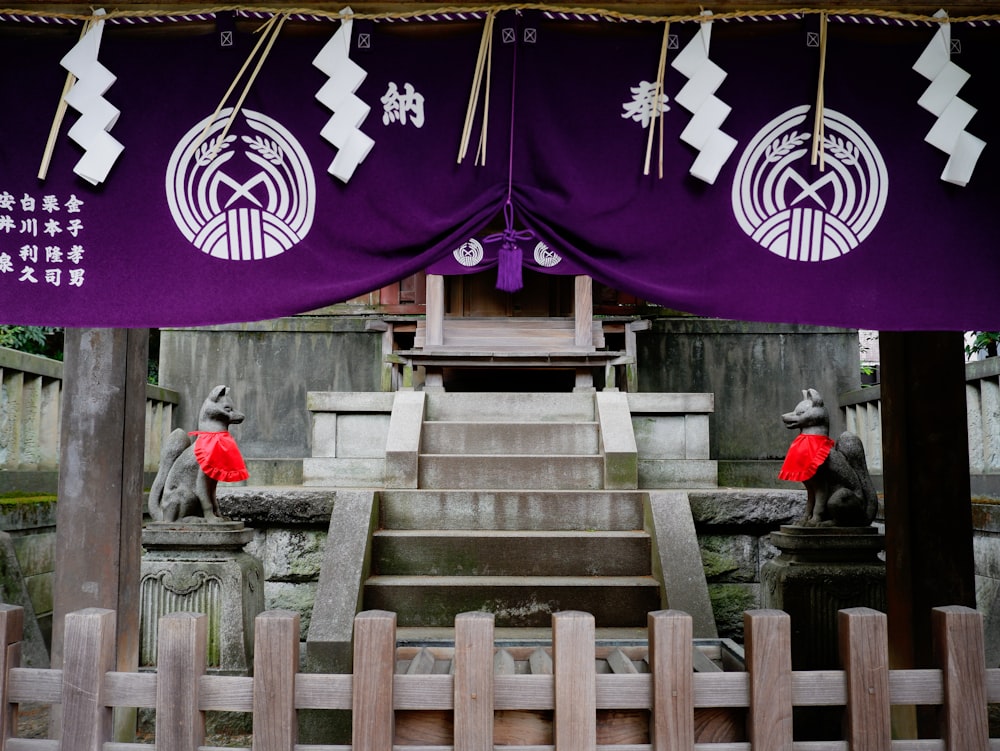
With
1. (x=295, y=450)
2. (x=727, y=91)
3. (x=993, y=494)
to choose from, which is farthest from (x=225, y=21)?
(x=295, y=450)

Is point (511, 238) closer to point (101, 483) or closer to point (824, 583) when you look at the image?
point (101, 483)

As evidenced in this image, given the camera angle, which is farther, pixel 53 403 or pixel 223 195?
pixel 53 403

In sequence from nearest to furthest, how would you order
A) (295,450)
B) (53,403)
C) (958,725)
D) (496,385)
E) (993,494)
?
(958,725) < (993,494) < (53,403) < (295,450) < (496,385)

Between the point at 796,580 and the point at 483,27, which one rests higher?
the point at 483,27

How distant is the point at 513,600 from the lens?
18.5 feet

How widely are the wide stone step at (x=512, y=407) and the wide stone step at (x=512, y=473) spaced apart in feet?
4.56

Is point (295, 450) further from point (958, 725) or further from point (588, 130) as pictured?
point (958, 725)

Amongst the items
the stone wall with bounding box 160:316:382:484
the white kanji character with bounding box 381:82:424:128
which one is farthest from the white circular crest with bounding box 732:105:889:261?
the stone wall with bounding box 160:316:382:484

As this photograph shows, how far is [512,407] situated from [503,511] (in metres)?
2.28

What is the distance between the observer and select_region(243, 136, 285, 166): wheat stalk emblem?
3027 mm

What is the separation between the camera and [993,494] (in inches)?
246

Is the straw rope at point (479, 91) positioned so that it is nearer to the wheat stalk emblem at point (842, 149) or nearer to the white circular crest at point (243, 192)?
the white circular crest at point (243, 192)

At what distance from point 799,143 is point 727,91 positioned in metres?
0.34

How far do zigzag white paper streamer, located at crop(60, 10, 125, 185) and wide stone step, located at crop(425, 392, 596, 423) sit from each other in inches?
217
